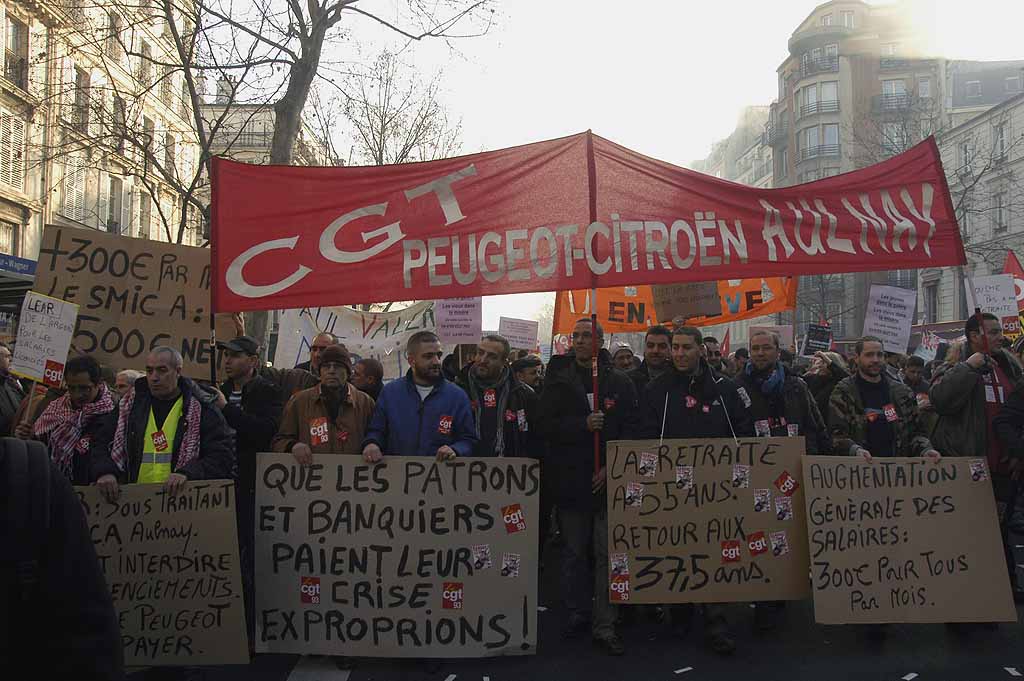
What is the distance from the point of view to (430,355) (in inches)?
227

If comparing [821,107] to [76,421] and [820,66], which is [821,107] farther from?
[76,421]

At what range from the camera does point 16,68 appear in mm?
27281

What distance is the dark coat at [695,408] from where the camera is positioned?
5.97 meters

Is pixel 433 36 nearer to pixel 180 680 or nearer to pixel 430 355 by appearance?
pixel 430 355

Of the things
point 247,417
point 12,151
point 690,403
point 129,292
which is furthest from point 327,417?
point 12,151

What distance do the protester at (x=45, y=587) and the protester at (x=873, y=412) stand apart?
17.7ft

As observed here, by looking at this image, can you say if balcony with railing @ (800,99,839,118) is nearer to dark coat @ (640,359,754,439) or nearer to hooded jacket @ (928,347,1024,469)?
hooded jacket @ (928,347,1024,469)

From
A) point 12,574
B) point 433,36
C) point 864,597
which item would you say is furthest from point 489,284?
point 433,36

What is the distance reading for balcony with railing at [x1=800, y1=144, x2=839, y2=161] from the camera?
206 feet

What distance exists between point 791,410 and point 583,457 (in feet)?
5.22

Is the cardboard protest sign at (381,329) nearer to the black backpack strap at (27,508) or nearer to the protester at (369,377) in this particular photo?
the protester at (369,377)

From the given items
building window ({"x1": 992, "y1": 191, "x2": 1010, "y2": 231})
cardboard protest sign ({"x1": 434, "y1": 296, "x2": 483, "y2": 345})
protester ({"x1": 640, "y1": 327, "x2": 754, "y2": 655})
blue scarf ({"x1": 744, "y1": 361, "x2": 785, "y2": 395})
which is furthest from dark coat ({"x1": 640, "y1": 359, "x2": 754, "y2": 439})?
building window ({"x1": 992, "y1": 191, "x2": 1010, "y2": 231})

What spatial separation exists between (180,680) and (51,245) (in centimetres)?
311

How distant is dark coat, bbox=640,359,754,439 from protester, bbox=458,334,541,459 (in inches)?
42.0
